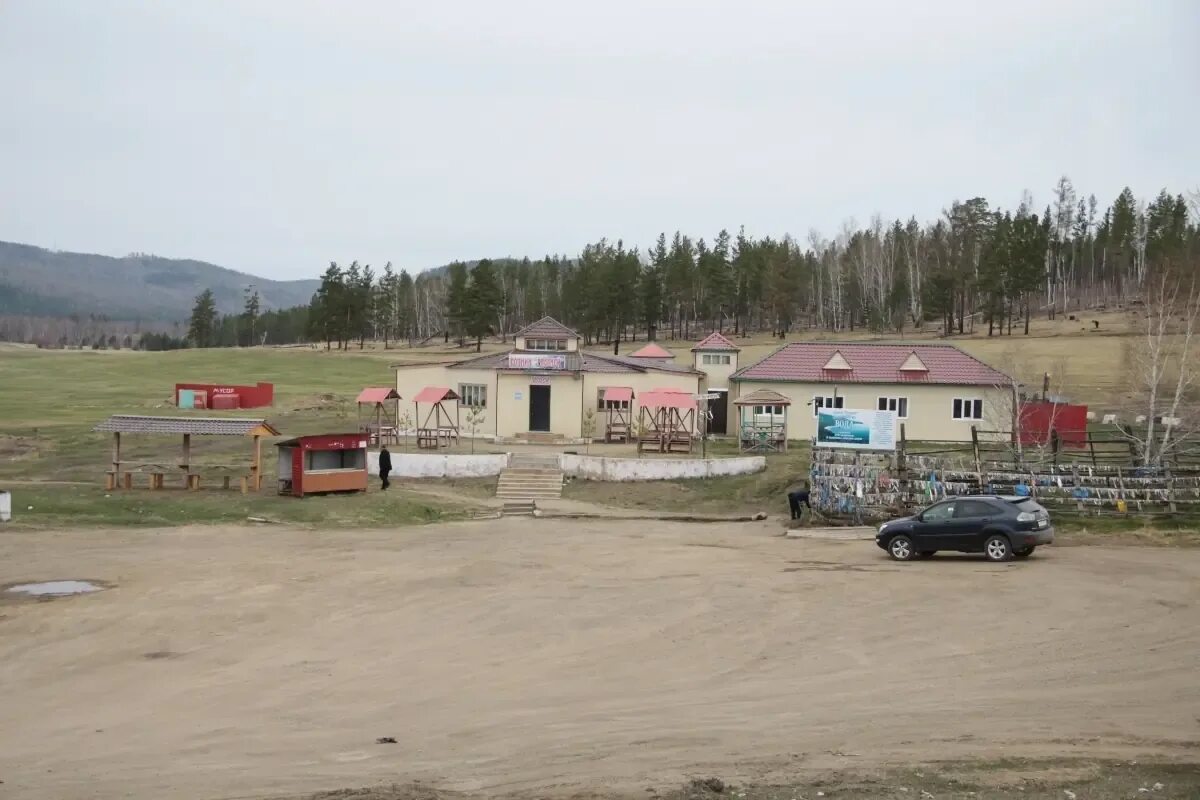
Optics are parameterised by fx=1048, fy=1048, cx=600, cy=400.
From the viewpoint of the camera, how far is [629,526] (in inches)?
1249

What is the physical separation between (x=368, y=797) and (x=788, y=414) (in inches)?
1653

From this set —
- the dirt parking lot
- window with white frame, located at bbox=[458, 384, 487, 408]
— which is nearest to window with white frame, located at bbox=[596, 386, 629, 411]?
window with white frame, located at bbox=[458, 384, 487, 408]

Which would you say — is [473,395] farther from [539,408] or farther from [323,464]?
[323,464]

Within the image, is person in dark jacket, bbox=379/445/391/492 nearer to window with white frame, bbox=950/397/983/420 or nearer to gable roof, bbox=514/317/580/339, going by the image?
gable roof, bbox=514/317/580/339

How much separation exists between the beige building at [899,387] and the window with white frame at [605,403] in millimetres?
5750

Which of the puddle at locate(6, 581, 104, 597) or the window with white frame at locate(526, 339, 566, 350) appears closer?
the puddle at locate(6, 581, 104, 597)

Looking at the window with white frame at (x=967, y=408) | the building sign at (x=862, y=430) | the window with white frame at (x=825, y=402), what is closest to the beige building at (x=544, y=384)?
the window with white frame at (x=825, y=402)

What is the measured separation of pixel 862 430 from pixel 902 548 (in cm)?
1007

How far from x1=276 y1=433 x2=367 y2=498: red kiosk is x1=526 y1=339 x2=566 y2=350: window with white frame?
47.0 feet

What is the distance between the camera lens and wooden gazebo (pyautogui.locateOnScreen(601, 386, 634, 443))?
48000 millimetres

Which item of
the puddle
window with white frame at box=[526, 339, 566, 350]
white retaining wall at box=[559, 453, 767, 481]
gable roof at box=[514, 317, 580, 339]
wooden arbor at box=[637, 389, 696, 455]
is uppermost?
gable roof at box=[514, 317, 580, 339]

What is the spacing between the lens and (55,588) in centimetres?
2075

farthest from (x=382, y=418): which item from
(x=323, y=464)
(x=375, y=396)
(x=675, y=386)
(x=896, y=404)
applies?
(x=896, y=404)

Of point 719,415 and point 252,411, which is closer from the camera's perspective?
point 719,415
